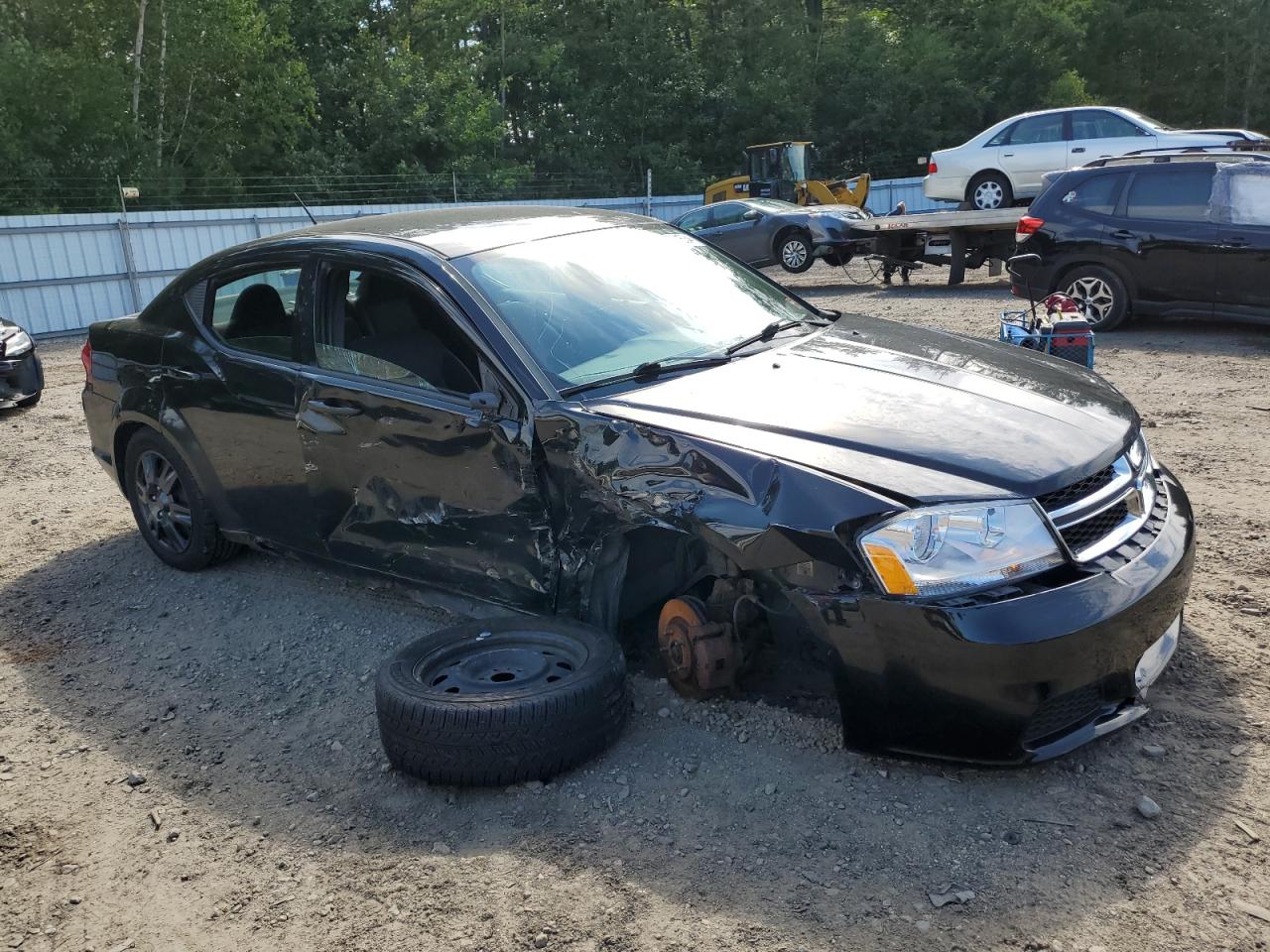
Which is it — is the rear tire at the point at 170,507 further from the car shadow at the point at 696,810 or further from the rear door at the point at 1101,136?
the rear door at the point at 1101,136

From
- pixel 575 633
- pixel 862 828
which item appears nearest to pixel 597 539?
pixel 575 633

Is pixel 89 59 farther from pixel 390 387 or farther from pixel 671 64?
pixel 390 387

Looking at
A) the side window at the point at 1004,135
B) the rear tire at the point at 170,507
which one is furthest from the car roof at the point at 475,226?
the side window at the point at 1004,135

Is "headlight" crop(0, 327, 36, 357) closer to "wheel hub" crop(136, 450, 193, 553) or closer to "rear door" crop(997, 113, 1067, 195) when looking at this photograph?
"wheel hub" crop(136, 450, 193, 553)

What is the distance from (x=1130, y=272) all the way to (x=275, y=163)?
2454 centimetres

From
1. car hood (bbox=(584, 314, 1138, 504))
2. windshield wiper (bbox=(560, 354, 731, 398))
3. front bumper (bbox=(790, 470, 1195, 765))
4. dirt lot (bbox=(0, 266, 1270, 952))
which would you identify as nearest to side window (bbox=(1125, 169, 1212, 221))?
dirt lot (bbox=(0, 266, 1270, 952))

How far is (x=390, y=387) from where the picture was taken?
155 inches

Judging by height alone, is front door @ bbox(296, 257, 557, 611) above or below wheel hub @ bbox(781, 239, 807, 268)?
above

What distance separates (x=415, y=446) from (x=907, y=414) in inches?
66.5

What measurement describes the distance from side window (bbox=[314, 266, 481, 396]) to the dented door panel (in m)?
0.08

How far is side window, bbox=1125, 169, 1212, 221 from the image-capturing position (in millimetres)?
9812

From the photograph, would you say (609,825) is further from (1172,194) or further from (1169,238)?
(1172,194)

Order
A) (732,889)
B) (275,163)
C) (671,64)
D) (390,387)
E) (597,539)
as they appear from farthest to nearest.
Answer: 1. (671,64)
2. (275,163)
3. (390,387)
4. (597,539)
5. (732,889)

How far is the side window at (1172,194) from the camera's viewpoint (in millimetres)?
9812
